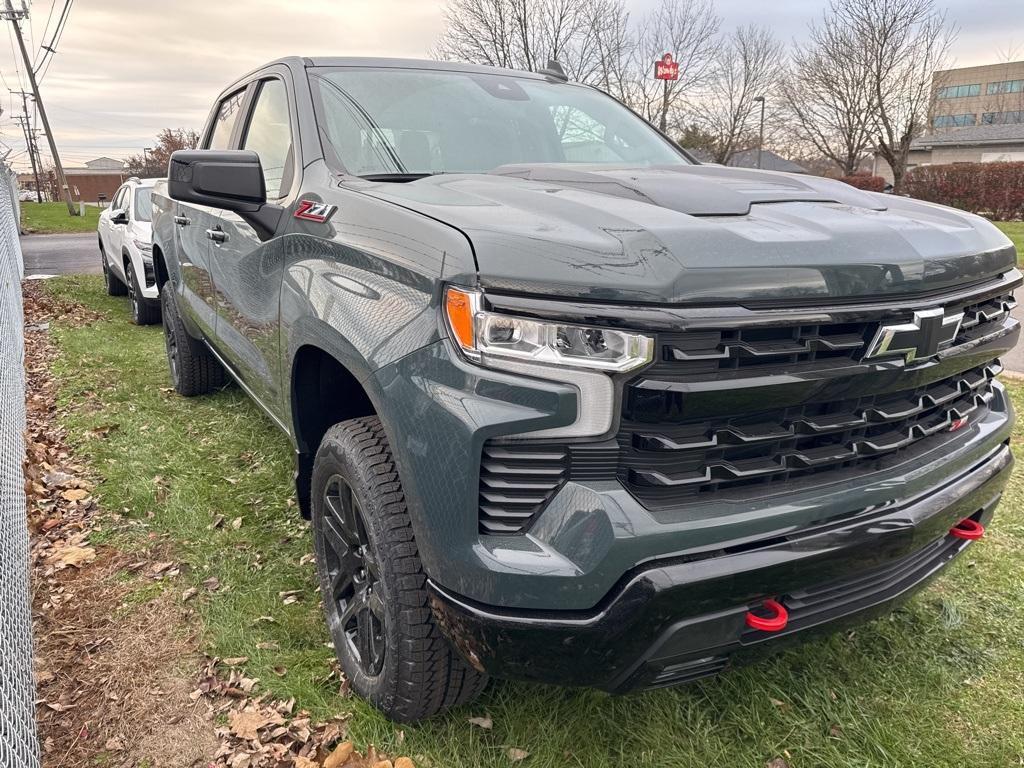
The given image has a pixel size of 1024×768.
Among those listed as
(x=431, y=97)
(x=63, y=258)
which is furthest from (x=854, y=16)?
(x=431, y=97)

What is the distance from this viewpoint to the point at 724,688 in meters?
2.34

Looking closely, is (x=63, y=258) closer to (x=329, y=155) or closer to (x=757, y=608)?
(x=329, y=155)

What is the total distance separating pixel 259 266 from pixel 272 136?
2.17 ft

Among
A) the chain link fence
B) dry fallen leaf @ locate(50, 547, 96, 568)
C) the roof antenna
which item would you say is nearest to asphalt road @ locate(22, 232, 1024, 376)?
the roof antenna

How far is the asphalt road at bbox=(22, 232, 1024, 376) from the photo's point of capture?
1390 cm

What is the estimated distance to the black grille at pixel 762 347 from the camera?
1.51 metres

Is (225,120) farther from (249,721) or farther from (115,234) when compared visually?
(115,234)

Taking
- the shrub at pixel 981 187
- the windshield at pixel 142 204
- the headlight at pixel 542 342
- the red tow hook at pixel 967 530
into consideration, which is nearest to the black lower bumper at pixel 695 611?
the red tow hook at pixel 967 530

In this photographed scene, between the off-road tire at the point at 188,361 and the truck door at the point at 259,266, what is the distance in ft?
4.98

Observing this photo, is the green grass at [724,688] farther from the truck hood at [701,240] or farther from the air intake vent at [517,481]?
the truck hood at [701,240]

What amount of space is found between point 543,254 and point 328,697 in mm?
1600

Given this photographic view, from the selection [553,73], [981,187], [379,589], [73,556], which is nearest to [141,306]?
[73,556]

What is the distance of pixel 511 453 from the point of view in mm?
1554

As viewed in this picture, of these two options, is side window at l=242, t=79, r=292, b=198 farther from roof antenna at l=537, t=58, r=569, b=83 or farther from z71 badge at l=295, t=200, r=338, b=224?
roof antenna at l=537, t=58, r=569, b=83
